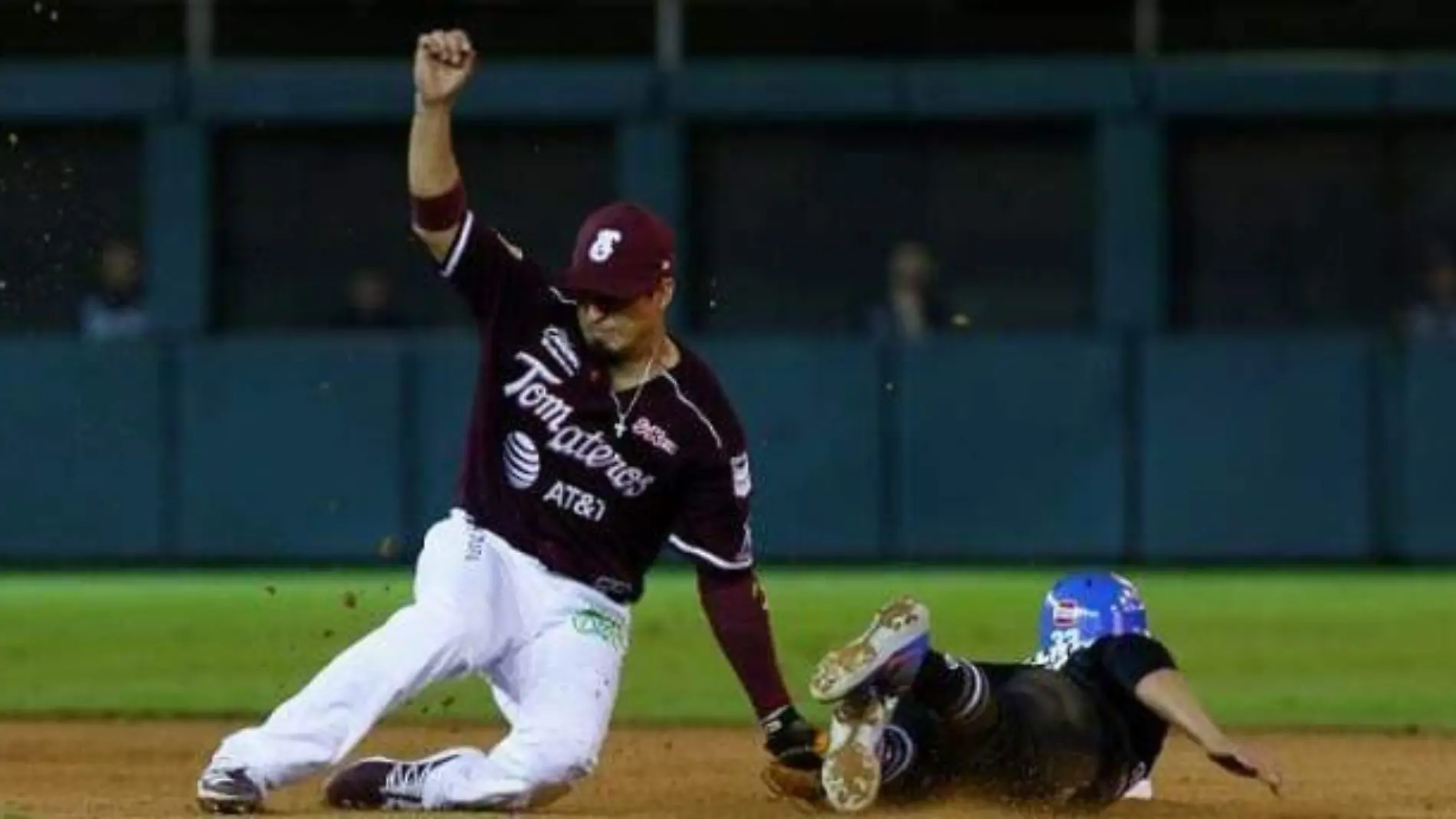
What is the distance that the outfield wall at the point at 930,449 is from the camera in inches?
722

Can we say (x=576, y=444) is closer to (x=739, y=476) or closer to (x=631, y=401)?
(x=631, y=401)

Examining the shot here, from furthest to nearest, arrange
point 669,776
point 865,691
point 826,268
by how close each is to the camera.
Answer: point 826,268, point 669,776, point 865,691

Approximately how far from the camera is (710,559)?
841 cm

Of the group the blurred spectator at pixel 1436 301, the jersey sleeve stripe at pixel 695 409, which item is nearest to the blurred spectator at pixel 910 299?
the blurred spectator at pixel 1436 301

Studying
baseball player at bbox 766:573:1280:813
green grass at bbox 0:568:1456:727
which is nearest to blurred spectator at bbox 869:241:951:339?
green grass at bbox 0:568:1456:727

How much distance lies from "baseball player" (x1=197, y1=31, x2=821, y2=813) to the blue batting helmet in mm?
810

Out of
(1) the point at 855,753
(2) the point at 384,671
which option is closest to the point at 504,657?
(2) the point at 384,671

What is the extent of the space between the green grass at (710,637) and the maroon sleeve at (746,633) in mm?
3548

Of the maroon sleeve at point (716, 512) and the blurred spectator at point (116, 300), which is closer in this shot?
the maroon sleeve at point (716, 512)

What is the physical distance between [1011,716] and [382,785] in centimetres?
153

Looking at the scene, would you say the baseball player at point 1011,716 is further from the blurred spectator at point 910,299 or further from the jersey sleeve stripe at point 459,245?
the blurred spectator at point 910,299

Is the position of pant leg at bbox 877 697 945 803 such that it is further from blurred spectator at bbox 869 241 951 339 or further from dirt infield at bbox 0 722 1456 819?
blurred spectator at bbox 869 241 951 339

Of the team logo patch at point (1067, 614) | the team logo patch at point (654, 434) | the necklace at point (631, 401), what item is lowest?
the team logo patch at point (1067, 614)

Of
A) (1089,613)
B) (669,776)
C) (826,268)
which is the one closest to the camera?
(1089,613)
